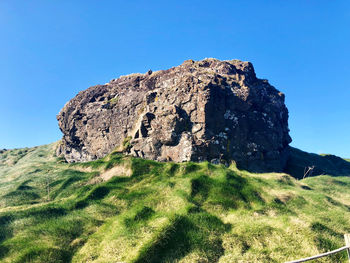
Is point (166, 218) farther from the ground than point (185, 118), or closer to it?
closer to it

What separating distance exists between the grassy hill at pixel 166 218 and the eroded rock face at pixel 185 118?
7.91 metres

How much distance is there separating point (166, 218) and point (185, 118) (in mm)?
21213

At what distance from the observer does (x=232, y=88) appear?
39406 mm

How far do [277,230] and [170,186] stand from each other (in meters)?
9.67

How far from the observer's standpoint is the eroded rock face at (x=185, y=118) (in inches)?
1316

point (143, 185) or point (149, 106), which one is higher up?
point (149, 106)

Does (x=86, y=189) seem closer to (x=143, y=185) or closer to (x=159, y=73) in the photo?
(x=143, y=185)

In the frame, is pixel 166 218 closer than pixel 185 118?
Yes

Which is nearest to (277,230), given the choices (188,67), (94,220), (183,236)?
(183,236)

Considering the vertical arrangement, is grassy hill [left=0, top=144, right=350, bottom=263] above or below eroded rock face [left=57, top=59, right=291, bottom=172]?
below

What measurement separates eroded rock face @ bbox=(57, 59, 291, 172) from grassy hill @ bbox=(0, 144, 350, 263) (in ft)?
25.9

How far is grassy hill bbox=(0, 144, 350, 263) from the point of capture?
514 inches

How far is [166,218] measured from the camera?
49.8ft

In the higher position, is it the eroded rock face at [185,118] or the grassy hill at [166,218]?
the eroded rock face at [185,118]
